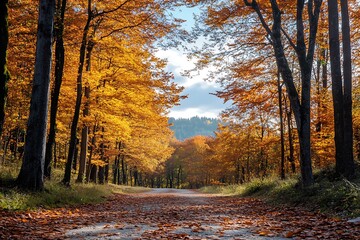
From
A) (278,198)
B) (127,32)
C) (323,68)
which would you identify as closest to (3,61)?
(127,32)

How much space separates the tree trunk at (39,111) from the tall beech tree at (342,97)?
9.53 m

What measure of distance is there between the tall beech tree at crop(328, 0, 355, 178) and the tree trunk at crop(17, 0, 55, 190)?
953 cm

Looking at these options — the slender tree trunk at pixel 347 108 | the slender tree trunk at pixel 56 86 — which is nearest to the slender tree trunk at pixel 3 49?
the slender tree trunk at pixel 56 86

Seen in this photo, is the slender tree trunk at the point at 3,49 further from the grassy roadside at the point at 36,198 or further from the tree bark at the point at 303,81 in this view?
the tree bark at the point at 303,81

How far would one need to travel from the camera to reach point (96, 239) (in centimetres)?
507

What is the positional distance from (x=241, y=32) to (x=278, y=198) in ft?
23.3

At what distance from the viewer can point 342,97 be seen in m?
11.3

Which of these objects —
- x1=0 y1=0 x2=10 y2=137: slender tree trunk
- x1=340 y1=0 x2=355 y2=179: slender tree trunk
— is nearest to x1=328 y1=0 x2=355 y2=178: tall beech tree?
x1=340 y1=0 x2=355 y2=179: slender tree trunk

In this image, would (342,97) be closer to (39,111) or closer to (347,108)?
(347,108)

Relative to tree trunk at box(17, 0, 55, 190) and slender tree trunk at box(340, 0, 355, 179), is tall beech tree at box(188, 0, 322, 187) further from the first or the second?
tree trunk at box(17, 0, 55, 190)

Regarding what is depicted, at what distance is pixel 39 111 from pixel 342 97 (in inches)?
397

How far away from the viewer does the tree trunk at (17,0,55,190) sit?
366 inches

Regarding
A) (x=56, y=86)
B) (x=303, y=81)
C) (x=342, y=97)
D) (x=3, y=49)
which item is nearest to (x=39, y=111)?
(x=3, y=49)

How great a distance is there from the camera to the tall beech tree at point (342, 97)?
10906 millimetres
